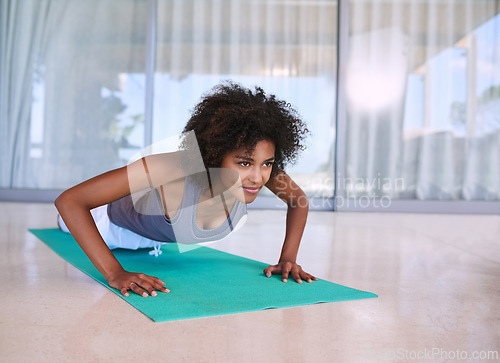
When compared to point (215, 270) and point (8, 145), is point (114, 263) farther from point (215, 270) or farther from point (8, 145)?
point (8, 145)

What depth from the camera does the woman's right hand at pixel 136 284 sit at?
126 centimetres

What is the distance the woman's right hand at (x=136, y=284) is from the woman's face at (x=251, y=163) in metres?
0.38

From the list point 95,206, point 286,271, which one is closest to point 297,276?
point 286,271

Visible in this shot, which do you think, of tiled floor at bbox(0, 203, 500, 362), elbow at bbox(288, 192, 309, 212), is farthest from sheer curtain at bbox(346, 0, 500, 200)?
elbow at bbox(288, 192, 309, 212)

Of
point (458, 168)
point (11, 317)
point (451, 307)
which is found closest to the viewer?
point (11, 317)

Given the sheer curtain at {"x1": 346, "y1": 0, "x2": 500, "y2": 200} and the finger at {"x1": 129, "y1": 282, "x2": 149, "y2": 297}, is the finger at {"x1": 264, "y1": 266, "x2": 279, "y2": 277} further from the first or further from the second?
the sheer curtain at {"x1": 346, "y1": 0, "x2": 500, "y2": 200}

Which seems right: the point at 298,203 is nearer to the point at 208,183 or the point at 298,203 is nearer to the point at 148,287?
the point at 208,183

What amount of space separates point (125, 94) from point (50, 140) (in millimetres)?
877

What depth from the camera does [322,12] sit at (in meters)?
4.58

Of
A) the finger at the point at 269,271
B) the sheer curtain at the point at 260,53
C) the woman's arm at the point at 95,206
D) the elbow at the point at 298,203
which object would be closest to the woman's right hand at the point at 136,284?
the woman's arm at the point at 95,206

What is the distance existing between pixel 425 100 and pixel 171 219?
366 centimetres

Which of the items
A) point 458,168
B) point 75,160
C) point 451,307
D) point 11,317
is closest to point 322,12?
point 458,168

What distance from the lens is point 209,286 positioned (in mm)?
1409

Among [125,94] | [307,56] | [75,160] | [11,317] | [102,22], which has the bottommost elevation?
[11,317]
